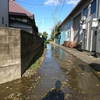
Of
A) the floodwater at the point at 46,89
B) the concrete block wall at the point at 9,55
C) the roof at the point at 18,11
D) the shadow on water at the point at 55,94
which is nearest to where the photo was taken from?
the shadow on water at the point at 55,94

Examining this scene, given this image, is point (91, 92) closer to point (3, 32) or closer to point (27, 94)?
point (27, 94)

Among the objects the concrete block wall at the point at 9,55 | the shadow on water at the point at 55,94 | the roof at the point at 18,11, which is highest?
the roof at the point at 18,11

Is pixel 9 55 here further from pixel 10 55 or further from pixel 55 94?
pixel 55 94

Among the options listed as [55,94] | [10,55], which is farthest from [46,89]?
[10,55]

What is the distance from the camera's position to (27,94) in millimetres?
4184

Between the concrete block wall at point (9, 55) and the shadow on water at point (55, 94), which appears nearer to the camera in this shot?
the shadow on water at point (55, 94)

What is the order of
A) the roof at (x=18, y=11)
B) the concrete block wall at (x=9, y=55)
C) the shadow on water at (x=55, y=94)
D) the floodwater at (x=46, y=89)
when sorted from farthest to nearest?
1. the roof at (x=18, y=11)
2. the concrete block wall at (x=9, y=55)
3. the floodwater at (x=46, y=89)
4. the shadow on water at (x=55, y=94)

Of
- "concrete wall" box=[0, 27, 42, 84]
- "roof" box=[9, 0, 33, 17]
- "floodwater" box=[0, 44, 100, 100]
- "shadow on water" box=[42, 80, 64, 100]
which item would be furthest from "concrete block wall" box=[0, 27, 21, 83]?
"roof" box=[9, 0, 33, 17]

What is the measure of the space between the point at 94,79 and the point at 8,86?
332cm

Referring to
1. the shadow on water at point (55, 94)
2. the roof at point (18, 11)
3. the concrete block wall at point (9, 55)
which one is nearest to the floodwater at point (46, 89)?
the shadow on water at point (55, 94)

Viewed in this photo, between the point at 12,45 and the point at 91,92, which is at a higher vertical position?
the point at 12,45

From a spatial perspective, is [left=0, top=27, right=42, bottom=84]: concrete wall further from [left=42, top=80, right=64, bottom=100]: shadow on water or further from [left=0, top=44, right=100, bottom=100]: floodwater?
[left=42, top=80, right=64, bottom=100]: shadow on water

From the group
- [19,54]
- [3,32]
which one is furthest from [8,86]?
[3,32]

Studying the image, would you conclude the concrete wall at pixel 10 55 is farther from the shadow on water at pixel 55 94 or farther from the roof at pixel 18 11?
the roof at pixel 18 11
